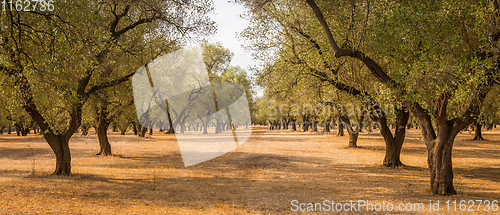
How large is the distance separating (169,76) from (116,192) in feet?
54.2

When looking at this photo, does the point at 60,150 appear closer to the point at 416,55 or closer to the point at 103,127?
the point at 103,127

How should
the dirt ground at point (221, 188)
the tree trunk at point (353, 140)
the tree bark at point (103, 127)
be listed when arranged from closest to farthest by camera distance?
the dirt ground at point (221, 188) < the tree bark at point (103, 127) < the tree trunk at point (353, 140)

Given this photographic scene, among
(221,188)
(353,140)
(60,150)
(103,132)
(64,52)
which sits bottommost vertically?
(221,188)

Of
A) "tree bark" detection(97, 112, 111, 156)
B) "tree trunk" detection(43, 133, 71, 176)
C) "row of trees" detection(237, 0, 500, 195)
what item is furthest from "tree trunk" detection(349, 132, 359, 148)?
"tree trunk" detection(43, 133, 71, 176)

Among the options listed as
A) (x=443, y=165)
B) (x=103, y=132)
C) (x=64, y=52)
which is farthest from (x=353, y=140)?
(x=64, y=52)

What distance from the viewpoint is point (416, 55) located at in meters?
11.4

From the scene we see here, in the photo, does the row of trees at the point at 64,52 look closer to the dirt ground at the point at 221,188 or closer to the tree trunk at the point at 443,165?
the dirt ground at the point at 221,188

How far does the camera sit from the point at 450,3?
10664 mm

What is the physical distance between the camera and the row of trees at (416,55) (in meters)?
9.55

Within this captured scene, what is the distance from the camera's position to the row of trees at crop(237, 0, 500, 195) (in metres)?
9.55

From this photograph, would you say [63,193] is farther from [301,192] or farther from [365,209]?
[365,209]

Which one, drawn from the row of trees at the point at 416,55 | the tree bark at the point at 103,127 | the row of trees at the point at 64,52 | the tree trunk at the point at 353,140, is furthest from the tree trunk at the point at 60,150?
the tree trunk at the point at 353,140

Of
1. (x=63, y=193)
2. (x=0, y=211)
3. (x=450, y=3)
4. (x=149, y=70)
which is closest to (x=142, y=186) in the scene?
(x=63, y=193)

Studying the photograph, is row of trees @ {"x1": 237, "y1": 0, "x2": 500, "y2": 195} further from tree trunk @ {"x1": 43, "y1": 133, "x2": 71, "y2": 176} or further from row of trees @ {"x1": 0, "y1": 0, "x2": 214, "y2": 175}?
tree trunk @ {"x1": 43, "y1": 133, "x2": 71, "y2": 176}
